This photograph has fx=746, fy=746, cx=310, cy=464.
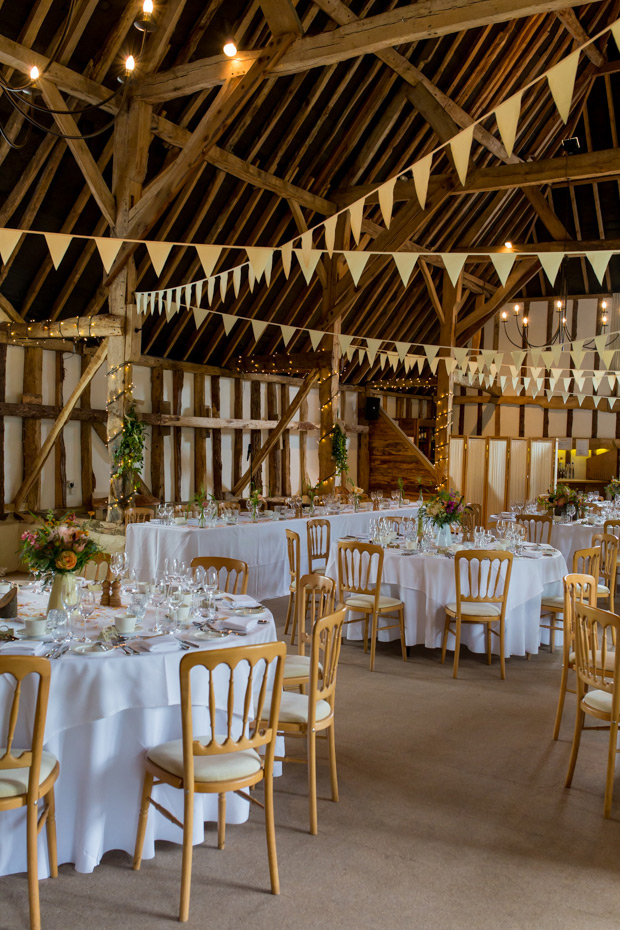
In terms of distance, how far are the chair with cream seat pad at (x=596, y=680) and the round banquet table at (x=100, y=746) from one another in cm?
192

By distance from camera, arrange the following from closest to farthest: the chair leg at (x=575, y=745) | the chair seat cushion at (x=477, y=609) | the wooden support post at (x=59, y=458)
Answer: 1. the chair leg at (x=575, y=745)
2. the chair seat cushion at (x=477, y=609)
3. the wooden support post at (x=59, y=458)

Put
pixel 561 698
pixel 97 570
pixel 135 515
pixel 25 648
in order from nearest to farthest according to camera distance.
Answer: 1. pixel 25 648
2. pixel 561 698
3. pixel 97 570
4. pixel 135 515

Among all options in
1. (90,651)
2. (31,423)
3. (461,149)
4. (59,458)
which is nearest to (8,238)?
Result: (461,149)

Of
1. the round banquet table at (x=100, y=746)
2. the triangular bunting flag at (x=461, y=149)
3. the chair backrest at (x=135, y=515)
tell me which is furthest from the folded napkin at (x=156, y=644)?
the chair backrest at (x=135, y=515)

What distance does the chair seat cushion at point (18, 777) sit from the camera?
2.57 metres

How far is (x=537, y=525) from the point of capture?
344 inches

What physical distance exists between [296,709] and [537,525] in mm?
5982

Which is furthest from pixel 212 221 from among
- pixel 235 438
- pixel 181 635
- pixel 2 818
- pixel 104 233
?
pixel 2 818

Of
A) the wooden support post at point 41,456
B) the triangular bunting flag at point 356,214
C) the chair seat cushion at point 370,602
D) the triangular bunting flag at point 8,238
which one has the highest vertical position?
the triangular bunting flag at point 356,214

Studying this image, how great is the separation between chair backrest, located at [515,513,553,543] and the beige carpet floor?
3883mm

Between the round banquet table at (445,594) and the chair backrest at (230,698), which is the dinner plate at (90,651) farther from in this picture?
the round banquet table at (445,594)

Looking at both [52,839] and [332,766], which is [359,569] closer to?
[332,766]

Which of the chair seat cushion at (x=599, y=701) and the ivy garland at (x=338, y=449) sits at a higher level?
the ivy garland at (x=338, y=449)

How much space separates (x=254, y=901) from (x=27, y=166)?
8.07 metres
